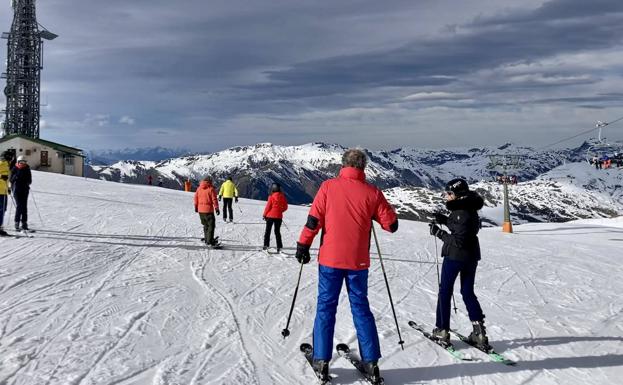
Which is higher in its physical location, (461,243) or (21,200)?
(21,200)

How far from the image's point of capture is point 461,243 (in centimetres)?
591

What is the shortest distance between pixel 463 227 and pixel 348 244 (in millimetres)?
1671

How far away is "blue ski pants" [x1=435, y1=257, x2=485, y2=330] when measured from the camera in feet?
19.9

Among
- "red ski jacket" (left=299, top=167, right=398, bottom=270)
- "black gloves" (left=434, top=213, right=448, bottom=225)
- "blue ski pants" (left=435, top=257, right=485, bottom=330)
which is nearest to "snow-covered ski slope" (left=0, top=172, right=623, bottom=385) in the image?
"blue ski pants" (left=435, top=257, right=485, bottom=330)

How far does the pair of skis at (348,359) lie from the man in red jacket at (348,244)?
0.19ft

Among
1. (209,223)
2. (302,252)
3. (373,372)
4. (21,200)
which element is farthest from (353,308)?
(21,200)

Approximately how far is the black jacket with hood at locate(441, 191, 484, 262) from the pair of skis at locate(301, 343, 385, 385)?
1.69 meters

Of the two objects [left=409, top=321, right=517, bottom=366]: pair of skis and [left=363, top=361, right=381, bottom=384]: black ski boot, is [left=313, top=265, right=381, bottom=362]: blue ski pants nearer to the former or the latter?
[left=363, top=361, right=381, bottom=384]: black ski boot

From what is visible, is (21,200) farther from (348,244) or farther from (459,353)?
(459,353)

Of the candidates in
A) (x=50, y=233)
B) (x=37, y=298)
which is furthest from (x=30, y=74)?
(x=37, y=298)

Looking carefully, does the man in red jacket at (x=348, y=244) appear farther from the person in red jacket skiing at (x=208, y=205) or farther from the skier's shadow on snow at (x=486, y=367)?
the person in red jacket skiing at (x=208, y=205)

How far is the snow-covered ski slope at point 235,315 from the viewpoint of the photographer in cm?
538

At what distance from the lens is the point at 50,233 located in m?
14.2

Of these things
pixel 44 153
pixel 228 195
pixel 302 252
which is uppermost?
pixel 44 153
